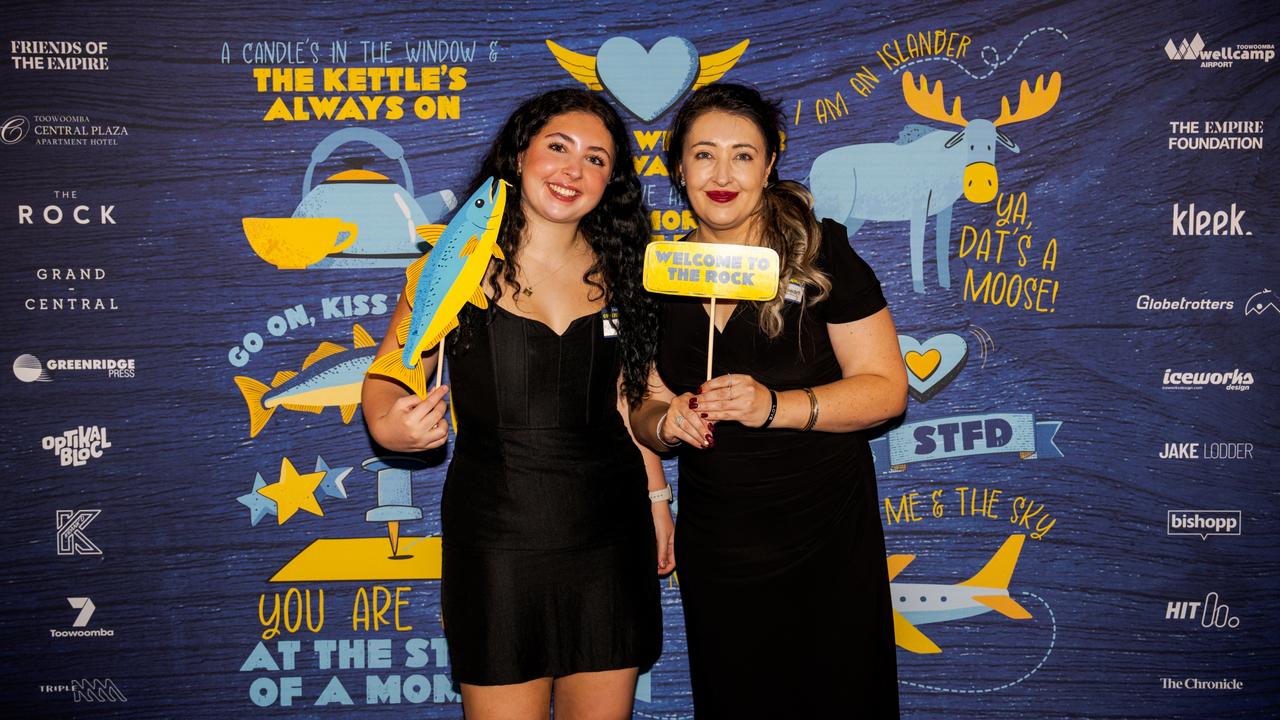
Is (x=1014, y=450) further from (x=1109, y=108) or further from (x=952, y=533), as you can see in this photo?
(x=1109, y=108)

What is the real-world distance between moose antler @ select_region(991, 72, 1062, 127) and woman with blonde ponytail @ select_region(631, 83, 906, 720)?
87cm

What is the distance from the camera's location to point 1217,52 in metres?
2.28

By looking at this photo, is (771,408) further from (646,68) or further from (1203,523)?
(1203,523)

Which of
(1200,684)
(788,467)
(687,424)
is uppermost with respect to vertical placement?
(687,424)

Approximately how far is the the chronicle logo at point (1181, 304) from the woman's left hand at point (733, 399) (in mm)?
1353

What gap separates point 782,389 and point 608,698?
0.72 metres

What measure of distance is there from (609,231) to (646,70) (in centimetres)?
64

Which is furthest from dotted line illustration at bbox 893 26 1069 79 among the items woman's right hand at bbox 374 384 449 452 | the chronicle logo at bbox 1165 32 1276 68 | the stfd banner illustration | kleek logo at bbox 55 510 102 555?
kleek logo at bbox 55 510 102 555

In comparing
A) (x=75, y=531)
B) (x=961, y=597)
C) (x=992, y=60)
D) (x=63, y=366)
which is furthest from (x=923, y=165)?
(x=75, y=531)

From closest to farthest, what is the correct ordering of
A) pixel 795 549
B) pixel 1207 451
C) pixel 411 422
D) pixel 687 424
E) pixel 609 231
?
pixel 411 422 → pixel 687 424 → pixel 795 549 → pixel 609 231 → pixel 1207 451

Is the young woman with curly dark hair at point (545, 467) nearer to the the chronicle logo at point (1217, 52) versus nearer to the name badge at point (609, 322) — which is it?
the name badge at point (609, 322)

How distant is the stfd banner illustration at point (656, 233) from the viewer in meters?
2.26

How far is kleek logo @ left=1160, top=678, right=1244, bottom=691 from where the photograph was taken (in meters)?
2.36

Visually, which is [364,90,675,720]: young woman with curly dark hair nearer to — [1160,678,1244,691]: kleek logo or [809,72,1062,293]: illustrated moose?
[809,72,1062,293]: illustrated moose
